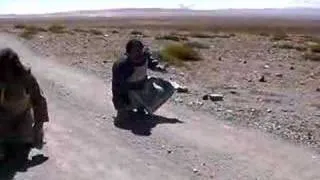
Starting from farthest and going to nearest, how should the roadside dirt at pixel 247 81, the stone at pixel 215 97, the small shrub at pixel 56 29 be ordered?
the small shrub at pixel 56 29
the stone at pixel 215 97
the roadside dirt at pixel 247 81

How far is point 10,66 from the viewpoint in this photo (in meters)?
8.83

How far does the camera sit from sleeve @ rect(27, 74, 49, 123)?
30.1 ft

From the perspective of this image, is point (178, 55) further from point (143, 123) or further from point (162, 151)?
point (162, 151)

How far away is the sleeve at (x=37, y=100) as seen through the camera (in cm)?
917

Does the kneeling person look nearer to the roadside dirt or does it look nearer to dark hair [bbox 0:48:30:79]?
the roadside dirt

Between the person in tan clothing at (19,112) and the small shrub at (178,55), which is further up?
the person in tan clothing at (19,112)

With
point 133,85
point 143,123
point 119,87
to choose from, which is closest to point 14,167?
point 143,123

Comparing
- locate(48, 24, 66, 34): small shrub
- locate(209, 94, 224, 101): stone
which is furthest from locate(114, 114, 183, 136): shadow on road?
locate(48, 24, 66, 34): small shrub

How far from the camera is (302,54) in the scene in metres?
32.8

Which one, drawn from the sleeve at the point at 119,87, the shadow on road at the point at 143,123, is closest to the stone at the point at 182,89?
the shadow on road at the point at 143,123

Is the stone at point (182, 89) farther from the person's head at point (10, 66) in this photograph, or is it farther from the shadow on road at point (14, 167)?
the person's head at point (10, 66)

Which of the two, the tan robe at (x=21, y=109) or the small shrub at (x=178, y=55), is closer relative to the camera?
the tan robe at (x=21, y=109)

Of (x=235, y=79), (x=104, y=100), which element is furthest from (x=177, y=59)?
(x=104, y=100)

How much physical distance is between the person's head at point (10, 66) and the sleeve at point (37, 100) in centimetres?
21
